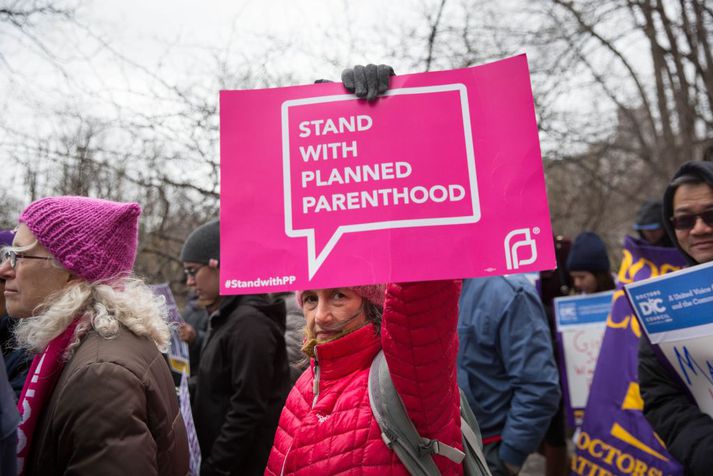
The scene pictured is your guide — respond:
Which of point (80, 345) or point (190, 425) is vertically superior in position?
point (80, 345)

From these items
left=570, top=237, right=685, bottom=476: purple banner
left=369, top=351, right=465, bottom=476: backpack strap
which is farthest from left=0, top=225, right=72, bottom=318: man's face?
left=570, top=237, right=685, bottom=476: purple banner

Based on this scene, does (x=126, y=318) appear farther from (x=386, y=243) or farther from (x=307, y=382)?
(x=386, y=243)

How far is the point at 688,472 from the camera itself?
7.27 feet

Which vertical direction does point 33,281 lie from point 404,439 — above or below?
above

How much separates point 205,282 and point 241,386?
3.00ft

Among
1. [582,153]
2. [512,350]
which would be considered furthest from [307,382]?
[582,153]

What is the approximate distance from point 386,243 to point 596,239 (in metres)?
3.89

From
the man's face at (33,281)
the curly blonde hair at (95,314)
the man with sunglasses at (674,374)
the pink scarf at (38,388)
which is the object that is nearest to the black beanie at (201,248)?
the curly blonde hair at (95,314)

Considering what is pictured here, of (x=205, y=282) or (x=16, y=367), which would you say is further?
(x=205, y=282)

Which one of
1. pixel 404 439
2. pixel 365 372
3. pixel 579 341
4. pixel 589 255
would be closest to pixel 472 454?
pixel 404 439

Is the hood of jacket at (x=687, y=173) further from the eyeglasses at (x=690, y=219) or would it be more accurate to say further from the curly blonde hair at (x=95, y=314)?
the curly blonde hair at (x=95, y=314)

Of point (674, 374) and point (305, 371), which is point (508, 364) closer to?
A: point (674, 374)

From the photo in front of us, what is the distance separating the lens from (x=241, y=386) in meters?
3.08

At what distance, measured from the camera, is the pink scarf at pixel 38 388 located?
1.69 meters
